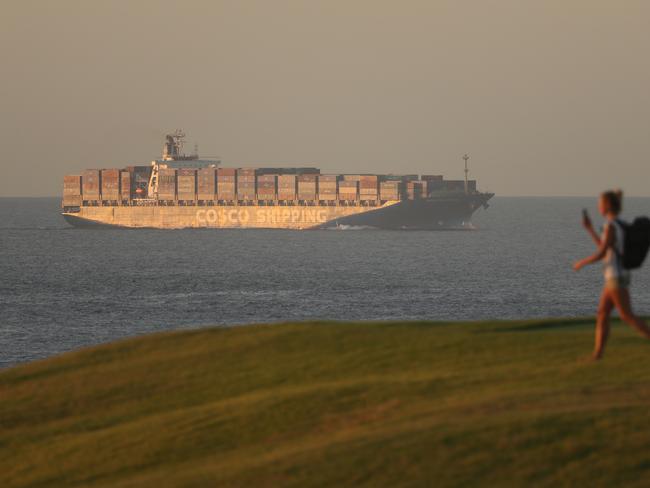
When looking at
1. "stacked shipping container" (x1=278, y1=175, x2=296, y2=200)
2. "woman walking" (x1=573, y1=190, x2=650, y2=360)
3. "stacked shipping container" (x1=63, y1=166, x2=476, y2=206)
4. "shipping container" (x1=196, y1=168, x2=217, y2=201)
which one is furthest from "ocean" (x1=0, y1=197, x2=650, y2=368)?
"woman walking" (x1=573, y1=190, x2=650, y2=360)

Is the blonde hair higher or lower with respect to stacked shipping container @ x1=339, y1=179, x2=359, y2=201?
higher

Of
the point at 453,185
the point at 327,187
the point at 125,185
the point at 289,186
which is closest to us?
the point at 327,187

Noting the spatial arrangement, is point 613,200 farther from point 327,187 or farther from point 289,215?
point 289,215

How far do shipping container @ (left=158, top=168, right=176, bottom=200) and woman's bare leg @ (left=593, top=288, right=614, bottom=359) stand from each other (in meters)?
145

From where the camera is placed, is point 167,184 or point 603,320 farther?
point 167,184

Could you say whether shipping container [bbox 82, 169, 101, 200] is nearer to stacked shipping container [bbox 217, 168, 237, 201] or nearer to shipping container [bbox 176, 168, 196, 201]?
shipping container [bbox 176, 168, 196, 201]

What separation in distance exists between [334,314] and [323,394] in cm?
3991

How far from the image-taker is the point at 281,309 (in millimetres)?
55438

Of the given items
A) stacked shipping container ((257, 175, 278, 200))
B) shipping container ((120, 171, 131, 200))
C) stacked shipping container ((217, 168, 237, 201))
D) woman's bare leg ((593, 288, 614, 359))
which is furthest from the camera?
shipping container ((120, 171, 131, 200))

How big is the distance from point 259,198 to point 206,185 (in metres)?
7.54

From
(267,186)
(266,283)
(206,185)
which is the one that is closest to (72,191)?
(206,185)

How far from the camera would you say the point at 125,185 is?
15875 centimetres

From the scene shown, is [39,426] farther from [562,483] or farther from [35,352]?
[35,352]

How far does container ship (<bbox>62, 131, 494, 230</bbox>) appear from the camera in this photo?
144500mm
